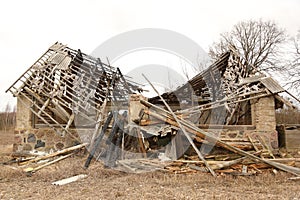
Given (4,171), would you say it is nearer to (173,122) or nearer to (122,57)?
(173,122)

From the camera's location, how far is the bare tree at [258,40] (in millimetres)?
21875

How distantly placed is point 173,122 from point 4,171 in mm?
4678

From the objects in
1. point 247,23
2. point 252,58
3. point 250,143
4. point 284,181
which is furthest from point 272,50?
point 284,181

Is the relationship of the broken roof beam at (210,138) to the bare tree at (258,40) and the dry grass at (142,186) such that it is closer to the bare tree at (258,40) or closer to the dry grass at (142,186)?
the dry grass at (142,186)

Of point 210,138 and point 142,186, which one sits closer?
point 142,186

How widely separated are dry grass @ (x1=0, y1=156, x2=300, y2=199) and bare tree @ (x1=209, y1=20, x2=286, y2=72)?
57.4 ft

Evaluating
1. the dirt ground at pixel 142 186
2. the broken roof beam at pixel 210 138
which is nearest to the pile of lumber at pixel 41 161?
the dirt ground at pixel 142 186

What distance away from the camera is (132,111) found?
25.0 ft

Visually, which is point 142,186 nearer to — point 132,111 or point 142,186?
point 142,186

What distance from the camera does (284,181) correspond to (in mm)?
5480

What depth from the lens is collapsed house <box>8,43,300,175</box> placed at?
7395 millimetres

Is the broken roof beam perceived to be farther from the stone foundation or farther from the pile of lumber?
the stone foundation

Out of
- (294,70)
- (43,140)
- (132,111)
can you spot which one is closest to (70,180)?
(132,111)

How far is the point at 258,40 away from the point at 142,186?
2179cm
